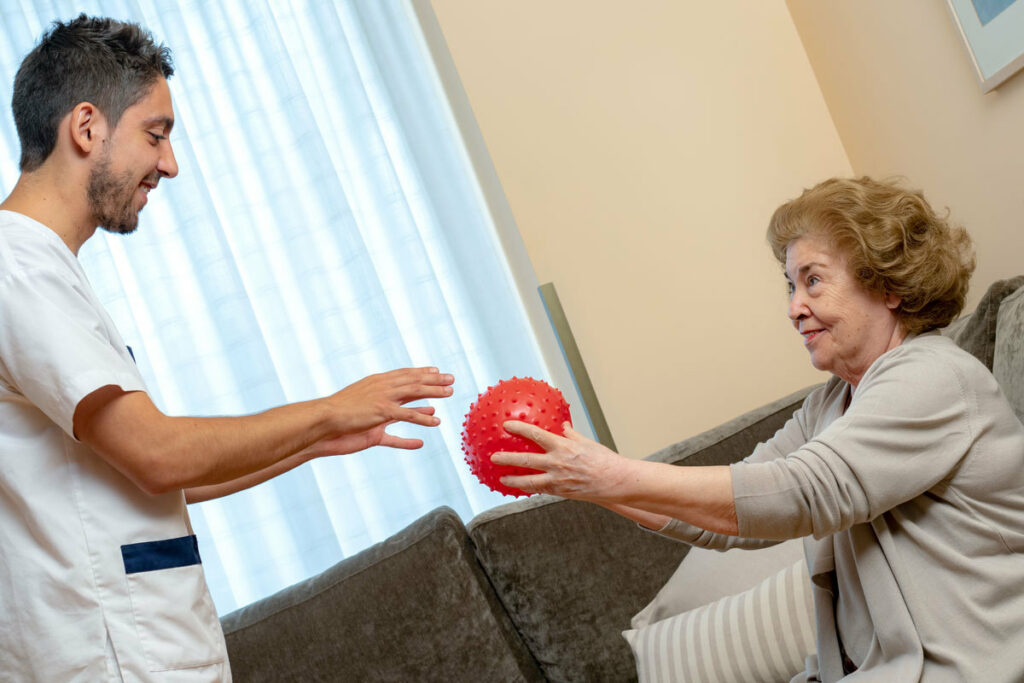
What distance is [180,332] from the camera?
304 cm

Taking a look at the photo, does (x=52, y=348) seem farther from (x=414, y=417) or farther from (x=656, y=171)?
(x=656, y=171)

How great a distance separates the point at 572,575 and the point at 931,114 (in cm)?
163

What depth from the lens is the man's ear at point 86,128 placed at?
1.58 metres

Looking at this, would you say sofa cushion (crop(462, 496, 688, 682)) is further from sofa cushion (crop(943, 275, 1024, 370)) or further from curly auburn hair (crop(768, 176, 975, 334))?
curly auburn hair (crop(768, 176, 975, 334))

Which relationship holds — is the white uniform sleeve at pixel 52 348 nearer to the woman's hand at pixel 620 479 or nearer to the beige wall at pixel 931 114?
the woman's hand at pixel 620 479

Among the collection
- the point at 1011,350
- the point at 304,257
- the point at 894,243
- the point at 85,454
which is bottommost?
the point at 1011,350

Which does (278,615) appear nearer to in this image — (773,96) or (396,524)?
(396,524)

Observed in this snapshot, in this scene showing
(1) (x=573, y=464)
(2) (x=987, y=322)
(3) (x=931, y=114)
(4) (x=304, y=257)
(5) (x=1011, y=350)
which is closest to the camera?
(1) (x=573, y=464)

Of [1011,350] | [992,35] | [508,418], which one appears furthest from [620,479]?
[992,35]

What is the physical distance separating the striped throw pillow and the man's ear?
1523mm

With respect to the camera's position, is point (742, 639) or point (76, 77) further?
point (742, 639)

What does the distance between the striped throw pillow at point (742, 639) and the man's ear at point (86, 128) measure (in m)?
1.52

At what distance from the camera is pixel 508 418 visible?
1433 millimetres

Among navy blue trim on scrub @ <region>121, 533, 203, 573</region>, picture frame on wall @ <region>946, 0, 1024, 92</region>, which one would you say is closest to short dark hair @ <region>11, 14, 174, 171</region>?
navy blue trim on scrub @ <region>121, 533, 203, 573</region>
